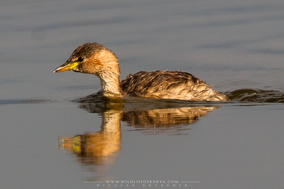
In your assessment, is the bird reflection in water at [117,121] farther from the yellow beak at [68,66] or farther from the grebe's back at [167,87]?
the yellow beak at [68,66]

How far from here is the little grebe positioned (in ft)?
35.4

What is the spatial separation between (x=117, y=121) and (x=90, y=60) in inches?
100

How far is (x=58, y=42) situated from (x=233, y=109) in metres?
6.45

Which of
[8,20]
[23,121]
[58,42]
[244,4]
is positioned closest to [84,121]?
[23,121]

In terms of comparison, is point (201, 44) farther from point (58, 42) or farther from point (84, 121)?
point (84, 121)

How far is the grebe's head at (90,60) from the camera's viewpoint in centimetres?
1096

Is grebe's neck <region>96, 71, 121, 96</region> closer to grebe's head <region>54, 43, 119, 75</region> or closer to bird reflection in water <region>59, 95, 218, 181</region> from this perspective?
grebe's head <region>54, 43, 119, 75</region>

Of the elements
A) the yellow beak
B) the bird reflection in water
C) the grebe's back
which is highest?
the yellow beak

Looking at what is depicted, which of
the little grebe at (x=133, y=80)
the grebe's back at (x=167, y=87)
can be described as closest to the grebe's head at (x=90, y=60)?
the little grebe at (x=133, y=80)

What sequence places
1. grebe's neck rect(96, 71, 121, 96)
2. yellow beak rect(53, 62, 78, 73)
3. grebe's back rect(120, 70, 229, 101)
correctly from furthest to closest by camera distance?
1. grebe's neck rect(96, 71, 121, 96)
2. yellow beak rect(53, 62, 78, 73)
3. grebe's back rect(120, 70, 229, 101)

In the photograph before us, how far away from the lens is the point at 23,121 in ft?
29.4

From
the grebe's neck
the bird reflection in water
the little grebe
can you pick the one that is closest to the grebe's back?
the little grebe

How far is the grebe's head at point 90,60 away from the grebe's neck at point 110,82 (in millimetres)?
75


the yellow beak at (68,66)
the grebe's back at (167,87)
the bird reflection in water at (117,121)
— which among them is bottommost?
the bird reflection in water at (117,121)
